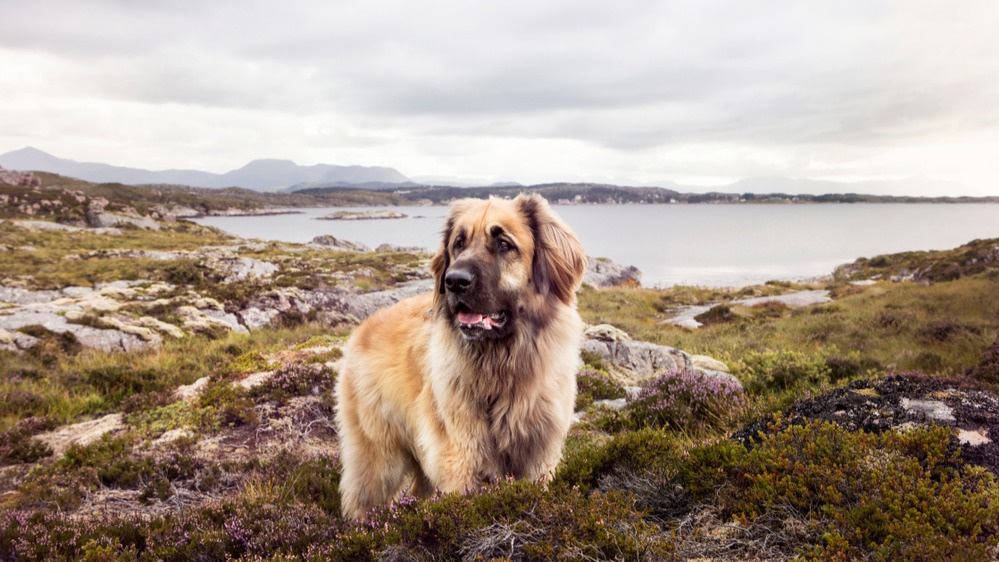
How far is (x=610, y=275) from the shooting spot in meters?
45.2

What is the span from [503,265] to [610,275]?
141 feet

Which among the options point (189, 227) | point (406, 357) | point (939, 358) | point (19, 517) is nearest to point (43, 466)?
point (19, 517)

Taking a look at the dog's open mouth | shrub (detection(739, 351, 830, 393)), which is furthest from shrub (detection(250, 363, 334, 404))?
shrub (detection(739, 351, 830, 393))

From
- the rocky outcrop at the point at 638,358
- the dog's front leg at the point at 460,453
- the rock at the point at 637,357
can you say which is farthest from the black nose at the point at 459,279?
the rock at the point at 637,357

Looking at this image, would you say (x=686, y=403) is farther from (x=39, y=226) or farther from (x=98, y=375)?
(x=39, y=226)

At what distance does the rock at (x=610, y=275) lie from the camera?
1708 inches

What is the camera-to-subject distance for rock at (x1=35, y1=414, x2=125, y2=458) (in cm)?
658

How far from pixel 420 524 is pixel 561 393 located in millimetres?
1587

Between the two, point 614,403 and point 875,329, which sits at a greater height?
point 614,403

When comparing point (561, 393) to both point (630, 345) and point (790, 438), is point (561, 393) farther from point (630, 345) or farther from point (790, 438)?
point (630, 345)

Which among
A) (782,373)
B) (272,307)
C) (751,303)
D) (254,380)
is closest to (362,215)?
(751,303)

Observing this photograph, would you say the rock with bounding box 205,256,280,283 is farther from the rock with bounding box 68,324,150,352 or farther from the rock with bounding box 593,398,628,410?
the rock with bounding box 593,398,628,410

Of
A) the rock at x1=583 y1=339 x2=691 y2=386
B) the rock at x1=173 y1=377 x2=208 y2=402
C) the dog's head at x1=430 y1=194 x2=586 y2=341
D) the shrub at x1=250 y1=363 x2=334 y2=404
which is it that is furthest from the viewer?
the rock at x1=583 y1=339 x2=691 y2=386

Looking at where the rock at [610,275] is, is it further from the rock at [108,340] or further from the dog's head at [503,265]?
the dog's head at [503,265]
